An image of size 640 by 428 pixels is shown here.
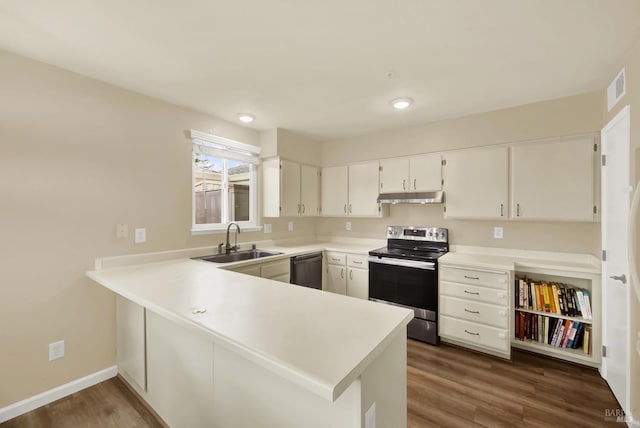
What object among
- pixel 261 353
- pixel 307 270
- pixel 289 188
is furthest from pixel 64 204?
pixel 307 270

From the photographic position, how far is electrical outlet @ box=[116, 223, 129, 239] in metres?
2.31

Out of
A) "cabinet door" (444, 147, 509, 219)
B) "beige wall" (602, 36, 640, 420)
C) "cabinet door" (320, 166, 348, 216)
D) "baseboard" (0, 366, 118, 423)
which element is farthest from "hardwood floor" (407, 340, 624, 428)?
"baseboard" (0, 366, 118, 423)

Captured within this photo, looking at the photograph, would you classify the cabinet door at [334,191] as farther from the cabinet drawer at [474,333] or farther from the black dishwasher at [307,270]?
the cabinet drawer at [474,333]

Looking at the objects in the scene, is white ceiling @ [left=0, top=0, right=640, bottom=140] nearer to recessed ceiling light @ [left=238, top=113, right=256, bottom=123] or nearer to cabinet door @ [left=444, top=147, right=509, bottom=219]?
recessed ceiling light @ [left=238, top=113, right=256, bottom=123]

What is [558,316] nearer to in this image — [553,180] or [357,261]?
[553,180]

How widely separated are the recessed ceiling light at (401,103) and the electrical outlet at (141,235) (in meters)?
2.59

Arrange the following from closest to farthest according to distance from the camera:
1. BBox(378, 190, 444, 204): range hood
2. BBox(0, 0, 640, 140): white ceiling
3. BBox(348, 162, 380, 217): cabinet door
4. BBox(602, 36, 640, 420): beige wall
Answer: BBox(0, 0, 640, 140): white ceiling < BBox(602, 36, 640, 420): beige wall < BBox(378, 190, 444, 204): range hood < BBox(348, 162, 380, 217): cabinet door

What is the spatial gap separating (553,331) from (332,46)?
3040 millimetres

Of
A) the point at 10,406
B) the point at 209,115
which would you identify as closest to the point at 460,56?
the point at 209,115

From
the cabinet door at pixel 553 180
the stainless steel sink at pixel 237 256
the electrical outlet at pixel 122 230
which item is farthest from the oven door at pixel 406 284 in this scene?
the electrical outlet at pixel 122 230

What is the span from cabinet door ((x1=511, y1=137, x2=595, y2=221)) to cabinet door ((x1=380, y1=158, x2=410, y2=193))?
110cm

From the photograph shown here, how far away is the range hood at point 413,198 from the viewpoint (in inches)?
124

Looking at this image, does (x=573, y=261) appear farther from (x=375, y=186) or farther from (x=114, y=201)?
(x=114, y=201)

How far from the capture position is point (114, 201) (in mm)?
2293
